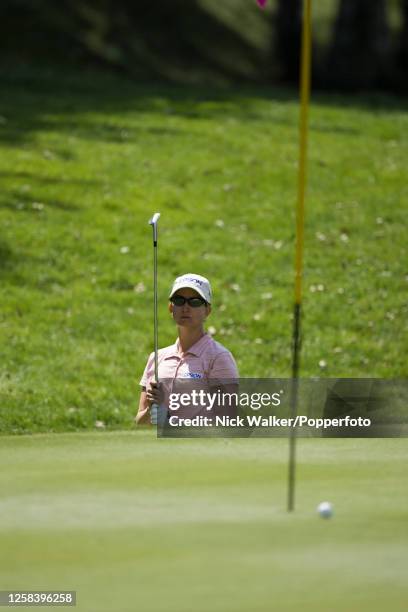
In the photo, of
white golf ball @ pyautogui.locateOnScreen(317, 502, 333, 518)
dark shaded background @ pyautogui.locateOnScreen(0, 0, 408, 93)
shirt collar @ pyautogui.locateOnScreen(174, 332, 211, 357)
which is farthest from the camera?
dark shaded background @ pyautogui.locateOnScreen(0, 0, 408, 93)

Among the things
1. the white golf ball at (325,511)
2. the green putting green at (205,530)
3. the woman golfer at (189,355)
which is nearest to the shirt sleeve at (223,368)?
the woman golfer at (189,355)

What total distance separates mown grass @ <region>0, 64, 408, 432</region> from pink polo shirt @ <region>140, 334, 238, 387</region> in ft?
9.94

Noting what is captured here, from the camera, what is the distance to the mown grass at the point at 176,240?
11.5m

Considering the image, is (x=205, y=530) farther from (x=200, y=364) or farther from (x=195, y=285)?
(x=195, y=285)

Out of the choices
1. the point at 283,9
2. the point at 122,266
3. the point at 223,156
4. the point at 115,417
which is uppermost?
the point at 283,9

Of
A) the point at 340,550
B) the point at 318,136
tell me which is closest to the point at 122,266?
the point at 318,136

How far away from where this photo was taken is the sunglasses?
694 cm

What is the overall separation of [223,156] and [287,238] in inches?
137

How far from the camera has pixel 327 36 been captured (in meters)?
41.0

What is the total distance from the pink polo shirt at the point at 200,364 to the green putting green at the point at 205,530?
0.72 m

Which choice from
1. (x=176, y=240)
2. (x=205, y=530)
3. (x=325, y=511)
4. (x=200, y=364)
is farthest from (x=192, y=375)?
(x=176, y=240)

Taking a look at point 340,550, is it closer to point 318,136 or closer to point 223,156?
point 223,156

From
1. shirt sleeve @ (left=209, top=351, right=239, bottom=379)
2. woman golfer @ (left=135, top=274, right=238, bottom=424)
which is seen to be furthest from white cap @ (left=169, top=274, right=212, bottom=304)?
shirt sleeve @ (left=209, top=351, right=239, bottom=379)

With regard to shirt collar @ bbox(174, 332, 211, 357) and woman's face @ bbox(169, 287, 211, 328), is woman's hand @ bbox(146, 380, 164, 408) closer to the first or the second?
shirt collar @ bbox(174, 332, 211, 357)
